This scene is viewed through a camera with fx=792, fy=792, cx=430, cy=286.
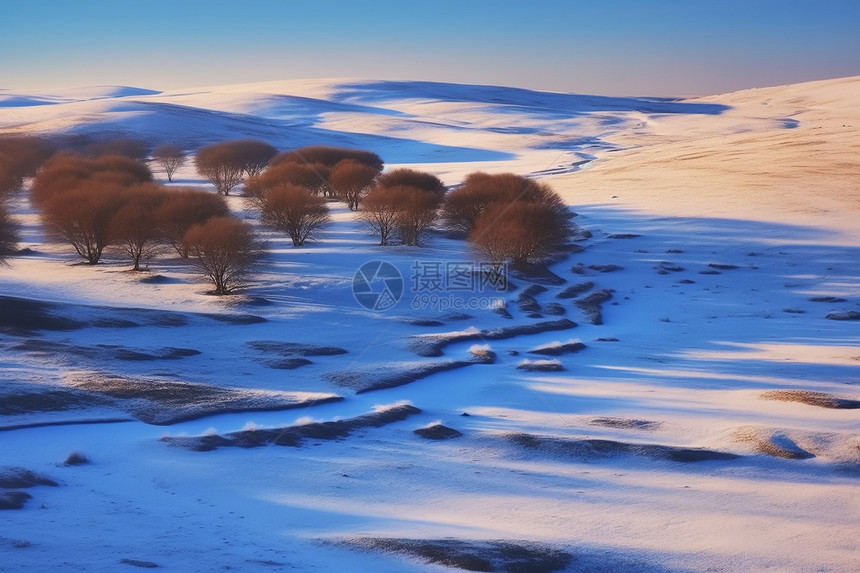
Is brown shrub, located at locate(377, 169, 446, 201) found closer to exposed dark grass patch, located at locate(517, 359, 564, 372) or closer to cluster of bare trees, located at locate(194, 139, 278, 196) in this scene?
cluster of bare trees, located at locate(194, 139, 278, 196)

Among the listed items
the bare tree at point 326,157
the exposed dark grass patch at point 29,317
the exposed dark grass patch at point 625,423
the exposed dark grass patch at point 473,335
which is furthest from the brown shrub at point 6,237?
the bare tree at point 326,157

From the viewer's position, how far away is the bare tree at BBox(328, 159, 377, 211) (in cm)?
6600

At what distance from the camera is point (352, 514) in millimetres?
17422

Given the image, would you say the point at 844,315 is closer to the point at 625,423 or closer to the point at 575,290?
the point at 575,290

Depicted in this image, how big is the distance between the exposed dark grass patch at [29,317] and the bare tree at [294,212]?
19.3m

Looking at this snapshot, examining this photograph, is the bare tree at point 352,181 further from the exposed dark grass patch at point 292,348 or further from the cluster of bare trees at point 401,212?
the exposed dark grass patch at point 292,348

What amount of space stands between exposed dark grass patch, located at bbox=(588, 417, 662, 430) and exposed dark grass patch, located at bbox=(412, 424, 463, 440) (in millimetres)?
4363

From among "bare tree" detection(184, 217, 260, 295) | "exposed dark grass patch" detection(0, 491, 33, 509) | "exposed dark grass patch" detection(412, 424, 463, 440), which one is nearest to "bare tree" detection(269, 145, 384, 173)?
"bare tree" detection(184, 217, 260, 295)

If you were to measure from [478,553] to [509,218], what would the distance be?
3284cm

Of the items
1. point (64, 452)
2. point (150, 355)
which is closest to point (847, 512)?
point (64, 452)

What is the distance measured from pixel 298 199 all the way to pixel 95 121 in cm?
8169

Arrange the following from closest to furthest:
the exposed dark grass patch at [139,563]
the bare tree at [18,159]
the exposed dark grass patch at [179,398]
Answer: the exposed dark grass patch at [139,563], the exposed dark grass patch at [179,398], the bare tree at [18,159]

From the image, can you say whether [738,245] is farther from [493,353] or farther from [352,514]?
[352,514]

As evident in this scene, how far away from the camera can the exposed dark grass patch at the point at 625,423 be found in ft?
77.0
